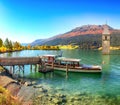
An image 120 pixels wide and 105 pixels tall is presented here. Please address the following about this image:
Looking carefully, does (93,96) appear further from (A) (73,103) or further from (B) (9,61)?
(B) (9,61)

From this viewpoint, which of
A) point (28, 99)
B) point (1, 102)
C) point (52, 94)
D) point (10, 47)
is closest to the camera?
point (1, 102)

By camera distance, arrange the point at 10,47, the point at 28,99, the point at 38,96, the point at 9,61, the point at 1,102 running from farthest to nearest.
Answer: the point at 10,47
the point at 9,61
the point at 38,96
the point at 28,99
the point at 1,102

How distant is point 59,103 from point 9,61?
32.6 m

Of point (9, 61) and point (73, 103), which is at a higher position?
point (9, 61)

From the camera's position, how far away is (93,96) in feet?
145

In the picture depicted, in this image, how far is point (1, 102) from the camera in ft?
87.1

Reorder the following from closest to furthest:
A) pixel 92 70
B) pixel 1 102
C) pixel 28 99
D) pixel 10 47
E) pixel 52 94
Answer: pixel 1 102, pixel 28 99, pixel 52 94, pixel 92 70, pixel 10 47

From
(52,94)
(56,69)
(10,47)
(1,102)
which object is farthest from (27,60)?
(10,47)

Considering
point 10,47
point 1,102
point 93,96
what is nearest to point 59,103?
point 93,96

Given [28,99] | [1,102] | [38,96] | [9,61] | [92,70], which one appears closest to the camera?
[1,102]

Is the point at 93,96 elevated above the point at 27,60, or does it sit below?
below

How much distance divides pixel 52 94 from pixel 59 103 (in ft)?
21.0

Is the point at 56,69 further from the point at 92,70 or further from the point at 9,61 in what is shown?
the point at 9,61

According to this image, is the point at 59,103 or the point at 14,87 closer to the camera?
the point at 59,103
